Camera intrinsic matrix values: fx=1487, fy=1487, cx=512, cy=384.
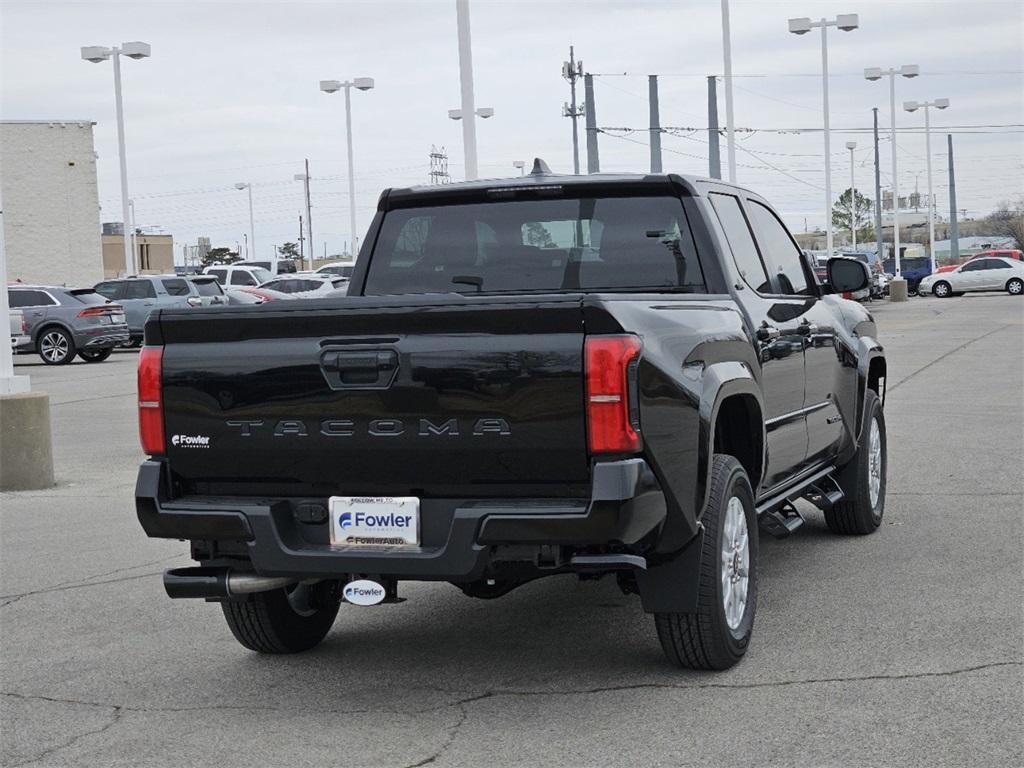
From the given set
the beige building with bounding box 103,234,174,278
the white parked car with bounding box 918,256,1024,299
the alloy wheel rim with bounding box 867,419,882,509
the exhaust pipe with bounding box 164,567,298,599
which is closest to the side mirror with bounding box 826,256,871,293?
the alloy wheel rim with bounding box 867,419,882,509

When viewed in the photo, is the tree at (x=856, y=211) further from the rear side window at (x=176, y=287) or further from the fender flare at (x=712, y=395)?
the fender flare at (x=712, y=395)

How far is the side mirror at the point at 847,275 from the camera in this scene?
314 inches

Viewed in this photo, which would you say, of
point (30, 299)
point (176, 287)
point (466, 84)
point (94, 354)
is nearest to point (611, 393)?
point (466, 84)

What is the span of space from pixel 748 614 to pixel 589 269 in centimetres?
169

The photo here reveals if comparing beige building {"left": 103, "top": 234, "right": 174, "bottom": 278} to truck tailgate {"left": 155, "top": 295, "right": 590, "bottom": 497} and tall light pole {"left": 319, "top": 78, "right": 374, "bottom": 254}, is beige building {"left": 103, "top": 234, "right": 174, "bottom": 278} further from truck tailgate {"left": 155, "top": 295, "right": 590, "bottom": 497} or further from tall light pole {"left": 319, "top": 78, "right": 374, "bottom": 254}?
truck tailgate {"left": 155, "top": 295, "right": 590, "bottom": 497}

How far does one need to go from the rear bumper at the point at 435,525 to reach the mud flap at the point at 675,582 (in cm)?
33

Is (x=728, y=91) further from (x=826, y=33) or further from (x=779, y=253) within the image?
(x=779, y=253)

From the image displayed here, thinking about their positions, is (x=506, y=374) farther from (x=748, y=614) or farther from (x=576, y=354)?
(x=748, y=614)

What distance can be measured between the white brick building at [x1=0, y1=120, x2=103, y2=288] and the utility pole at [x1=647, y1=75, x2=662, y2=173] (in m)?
23.5

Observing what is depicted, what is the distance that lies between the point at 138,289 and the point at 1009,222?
130641 millimetres

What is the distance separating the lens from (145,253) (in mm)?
110125

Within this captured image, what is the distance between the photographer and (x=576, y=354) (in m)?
5.02

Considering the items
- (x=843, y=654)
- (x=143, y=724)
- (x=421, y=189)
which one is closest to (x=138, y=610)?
(x=143, y=724)

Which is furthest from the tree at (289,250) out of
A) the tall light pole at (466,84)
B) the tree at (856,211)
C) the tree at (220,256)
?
the tall light pole at (466,84)
